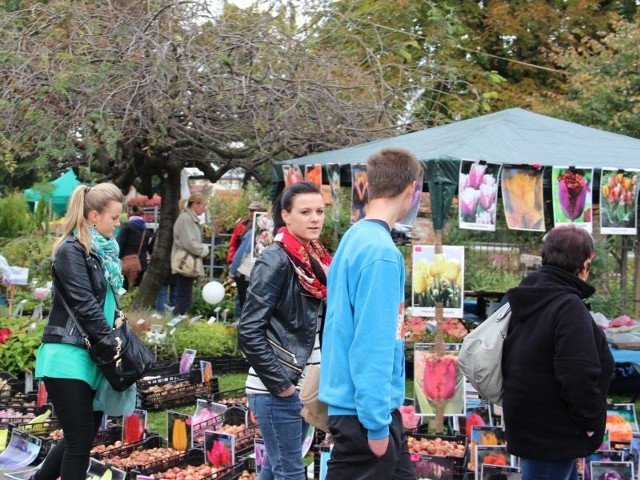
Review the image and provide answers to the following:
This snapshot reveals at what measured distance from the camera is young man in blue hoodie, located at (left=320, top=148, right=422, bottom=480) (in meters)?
2.64

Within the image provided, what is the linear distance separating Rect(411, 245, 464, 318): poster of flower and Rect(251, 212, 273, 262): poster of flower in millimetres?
3883

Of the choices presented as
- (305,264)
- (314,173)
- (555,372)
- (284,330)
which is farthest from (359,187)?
(555,372)

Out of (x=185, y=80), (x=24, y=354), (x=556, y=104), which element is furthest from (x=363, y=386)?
(x=556, y=104)

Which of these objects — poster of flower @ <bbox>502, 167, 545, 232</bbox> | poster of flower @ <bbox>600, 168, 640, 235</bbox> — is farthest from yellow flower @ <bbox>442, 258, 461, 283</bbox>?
poster of flower @ <bbox>600, 168, 640, 235</bbox>

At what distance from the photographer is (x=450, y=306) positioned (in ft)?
18.4

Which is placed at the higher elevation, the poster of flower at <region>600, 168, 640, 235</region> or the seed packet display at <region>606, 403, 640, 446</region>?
the poster of flower at <region>600, 168, 640, 235</region>

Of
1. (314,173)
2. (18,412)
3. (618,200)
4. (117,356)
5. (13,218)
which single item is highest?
(314,173)

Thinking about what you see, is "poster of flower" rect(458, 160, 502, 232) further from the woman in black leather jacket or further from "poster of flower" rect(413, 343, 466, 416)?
the woman in black leather jacket

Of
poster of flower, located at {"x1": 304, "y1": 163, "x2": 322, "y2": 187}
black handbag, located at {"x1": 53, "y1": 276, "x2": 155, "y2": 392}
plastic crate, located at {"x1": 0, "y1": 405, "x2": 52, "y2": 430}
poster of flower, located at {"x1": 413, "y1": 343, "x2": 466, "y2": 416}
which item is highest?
poster of flower, located at {"x1": 304, "y1": 163, "x2": 322, "y2": 187}

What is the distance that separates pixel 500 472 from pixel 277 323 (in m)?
1.79

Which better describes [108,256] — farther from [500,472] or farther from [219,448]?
[500,472]

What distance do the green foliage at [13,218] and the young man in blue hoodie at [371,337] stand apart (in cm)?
1234

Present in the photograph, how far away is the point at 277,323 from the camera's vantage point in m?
3.57

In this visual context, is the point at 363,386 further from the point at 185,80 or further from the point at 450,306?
the point at 185,80
